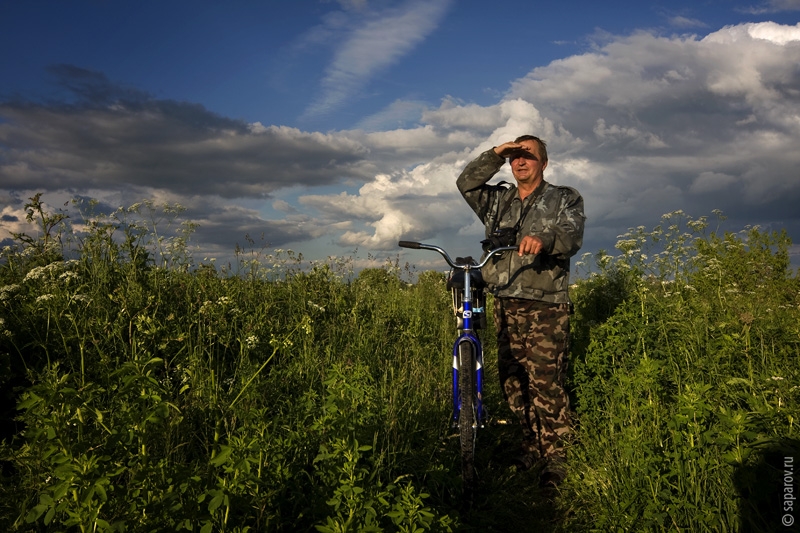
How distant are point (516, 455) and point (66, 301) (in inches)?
185

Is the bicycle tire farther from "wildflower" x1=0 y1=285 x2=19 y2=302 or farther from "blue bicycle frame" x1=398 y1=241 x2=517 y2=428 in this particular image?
"wildflower" x1=0 y1=285 x2=19 y2=302

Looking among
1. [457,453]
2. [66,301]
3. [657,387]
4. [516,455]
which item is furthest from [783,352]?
[66,301]

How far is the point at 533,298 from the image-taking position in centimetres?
537

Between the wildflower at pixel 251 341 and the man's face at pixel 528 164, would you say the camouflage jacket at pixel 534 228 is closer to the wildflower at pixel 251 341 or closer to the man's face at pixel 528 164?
the man's face at pixel 528 164

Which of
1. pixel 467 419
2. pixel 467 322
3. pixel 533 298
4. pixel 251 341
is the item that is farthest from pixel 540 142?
pixel 251 341

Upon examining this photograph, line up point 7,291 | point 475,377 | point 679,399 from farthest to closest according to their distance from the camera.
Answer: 1. point 7,291
2. point 475,377
3. point 679,399

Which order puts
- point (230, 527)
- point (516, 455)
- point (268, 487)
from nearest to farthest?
point (230, 527), point (268, 487), point (516, 455)

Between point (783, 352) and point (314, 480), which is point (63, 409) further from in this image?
point (783, 352)

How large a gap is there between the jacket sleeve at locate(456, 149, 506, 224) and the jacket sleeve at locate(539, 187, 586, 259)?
2.31 feet

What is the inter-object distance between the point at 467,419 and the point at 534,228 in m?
2.04

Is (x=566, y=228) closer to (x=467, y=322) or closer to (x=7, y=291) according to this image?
(x=467, y=322)

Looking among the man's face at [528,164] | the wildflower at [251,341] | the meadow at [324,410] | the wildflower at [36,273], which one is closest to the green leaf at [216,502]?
the meadow at [324,410]

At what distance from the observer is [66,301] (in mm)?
5184

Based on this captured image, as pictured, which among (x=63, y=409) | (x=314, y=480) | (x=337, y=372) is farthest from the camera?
(x=337, y=372)
